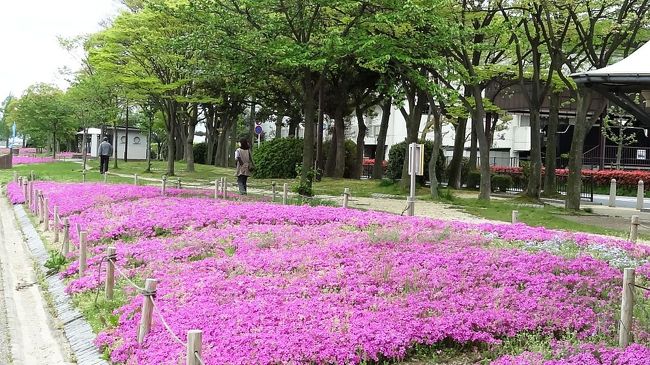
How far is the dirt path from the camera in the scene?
7.11m

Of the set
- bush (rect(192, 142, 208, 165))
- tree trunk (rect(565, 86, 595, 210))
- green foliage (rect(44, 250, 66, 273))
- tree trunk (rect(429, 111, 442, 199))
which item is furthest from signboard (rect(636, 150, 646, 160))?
green foliage (rect(44, 250, 66, 273))

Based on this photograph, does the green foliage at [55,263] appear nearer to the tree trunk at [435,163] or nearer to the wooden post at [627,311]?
the wooden post at [627,311]

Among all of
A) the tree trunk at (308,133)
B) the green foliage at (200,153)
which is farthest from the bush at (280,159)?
the green foliage at (200,153)

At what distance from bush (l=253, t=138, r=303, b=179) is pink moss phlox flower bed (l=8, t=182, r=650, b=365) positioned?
21.5 metres

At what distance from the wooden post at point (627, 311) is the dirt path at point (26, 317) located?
18.8ft

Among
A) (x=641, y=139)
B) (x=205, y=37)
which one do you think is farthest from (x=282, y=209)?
(x=641, y=139)

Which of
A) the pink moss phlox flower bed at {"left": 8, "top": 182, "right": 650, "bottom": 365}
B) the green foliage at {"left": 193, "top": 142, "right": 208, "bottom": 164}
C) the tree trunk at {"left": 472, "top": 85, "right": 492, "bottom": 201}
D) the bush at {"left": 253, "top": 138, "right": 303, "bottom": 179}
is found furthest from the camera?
the green foliage at {"left": 193, "top": 142, "right": 208, "bottom": 164}

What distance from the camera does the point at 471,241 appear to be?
34.0ft

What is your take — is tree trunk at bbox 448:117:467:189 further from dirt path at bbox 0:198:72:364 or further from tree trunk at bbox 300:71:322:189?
dirt path at bbox 0:198:72:364

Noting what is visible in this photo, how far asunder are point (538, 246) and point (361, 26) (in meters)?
11.5

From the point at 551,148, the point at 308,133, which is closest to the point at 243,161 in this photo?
the point at 308,133

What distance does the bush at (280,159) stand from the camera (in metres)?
34.0

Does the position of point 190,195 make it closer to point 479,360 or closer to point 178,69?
point 178,69

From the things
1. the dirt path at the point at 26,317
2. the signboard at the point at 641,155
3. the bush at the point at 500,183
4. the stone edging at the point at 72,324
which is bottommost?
the dirt path at the point at 26,317
